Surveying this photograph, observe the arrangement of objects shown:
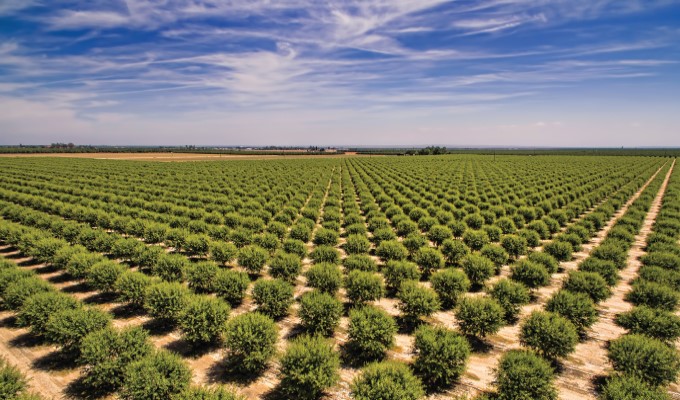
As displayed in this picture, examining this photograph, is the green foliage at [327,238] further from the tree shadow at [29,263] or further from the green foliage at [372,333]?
the tree shadow at [29,263]

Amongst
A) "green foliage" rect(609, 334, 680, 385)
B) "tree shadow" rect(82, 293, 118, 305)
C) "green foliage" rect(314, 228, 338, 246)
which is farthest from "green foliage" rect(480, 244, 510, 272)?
"tree shadow" rect(82, 293, 118, 305)

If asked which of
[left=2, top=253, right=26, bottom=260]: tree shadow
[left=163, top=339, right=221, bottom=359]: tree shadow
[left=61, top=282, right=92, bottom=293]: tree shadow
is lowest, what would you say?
[left=163, top=339, right=221, bottom=359]: tree shadow

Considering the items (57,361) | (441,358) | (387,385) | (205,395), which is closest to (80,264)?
(57,361)

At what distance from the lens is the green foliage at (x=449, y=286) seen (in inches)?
A: 441

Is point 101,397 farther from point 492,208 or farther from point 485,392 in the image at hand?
point 492,208

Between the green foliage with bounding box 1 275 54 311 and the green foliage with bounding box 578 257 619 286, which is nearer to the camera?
the green foliage with bounding box 1 275 54 311

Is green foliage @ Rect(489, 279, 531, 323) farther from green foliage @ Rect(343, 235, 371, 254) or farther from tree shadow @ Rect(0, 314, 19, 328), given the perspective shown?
tree shadow @ Rect(0, 314, 19, 328)

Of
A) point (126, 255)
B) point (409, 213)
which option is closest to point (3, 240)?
point (126, 255)

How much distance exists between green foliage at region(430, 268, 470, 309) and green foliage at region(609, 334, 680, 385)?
434 cm

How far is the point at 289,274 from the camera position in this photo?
13.0 meters

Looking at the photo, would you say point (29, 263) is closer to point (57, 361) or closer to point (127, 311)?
point (127, 311)

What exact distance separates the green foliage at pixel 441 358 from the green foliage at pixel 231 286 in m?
6.27

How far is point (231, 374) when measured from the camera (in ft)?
25.7

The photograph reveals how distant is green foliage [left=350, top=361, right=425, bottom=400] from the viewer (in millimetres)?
6203
